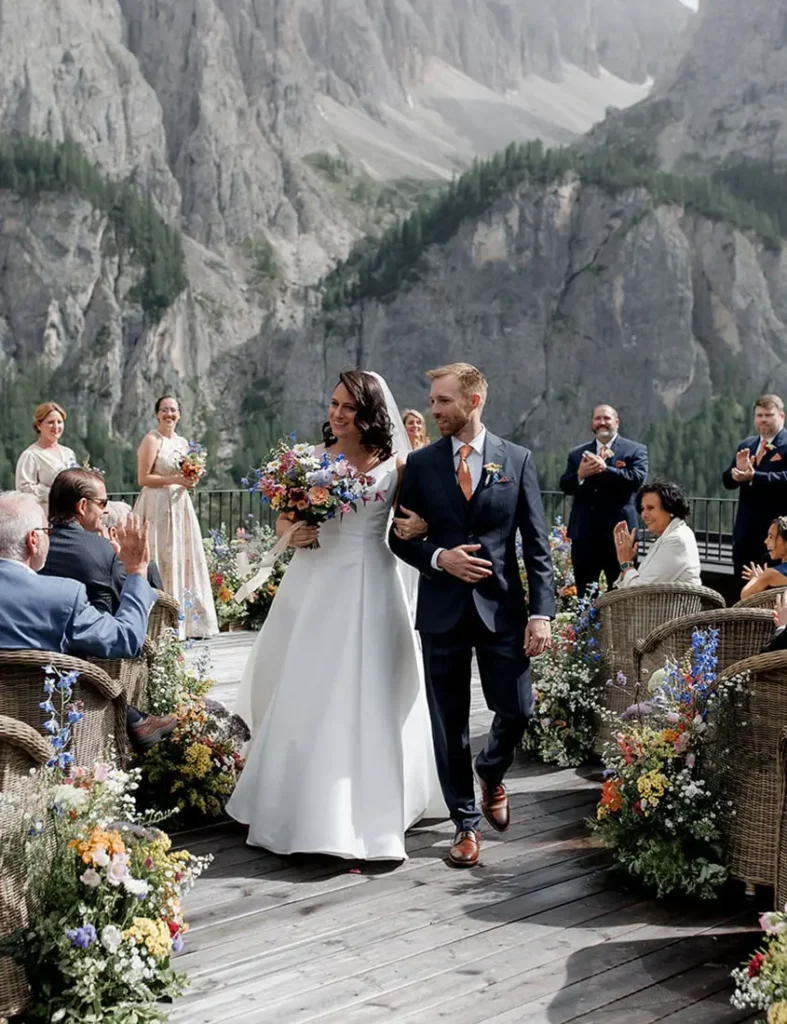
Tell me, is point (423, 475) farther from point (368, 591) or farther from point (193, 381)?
point (193, 381)

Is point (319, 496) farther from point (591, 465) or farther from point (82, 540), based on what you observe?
point (591, 465)

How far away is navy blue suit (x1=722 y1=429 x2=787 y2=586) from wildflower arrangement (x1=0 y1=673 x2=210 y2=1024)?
19.3 ft

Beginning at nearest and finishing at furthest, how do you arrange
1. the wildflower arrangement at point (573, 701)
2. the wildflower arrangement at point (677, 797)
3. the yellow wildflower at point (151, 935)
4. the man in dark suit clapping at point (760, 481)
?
1. the yellow wildflower at point (151, 935)
2. the wildflower arrangement at point (677, 797)
3. the wildflower arrangement at point (573, 701)
4. the man in dark suit clapping at point (760, 481)

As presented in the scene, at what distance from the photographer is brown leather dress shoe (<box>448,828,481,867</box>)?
423cm

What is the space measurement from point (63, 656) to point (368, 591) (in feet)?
4.66

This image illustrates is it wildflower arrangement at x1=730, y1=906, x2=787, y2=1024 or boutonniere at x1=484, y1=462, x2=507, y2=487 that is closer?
wildflower arrangement at x1=730, y1=906, x2=787, y2=1024

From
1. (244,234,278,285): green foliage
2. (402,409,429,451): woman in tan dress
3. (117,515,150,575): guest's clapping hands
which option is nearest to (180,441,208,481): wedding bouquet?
(402,409,429,451): woman in tan dress

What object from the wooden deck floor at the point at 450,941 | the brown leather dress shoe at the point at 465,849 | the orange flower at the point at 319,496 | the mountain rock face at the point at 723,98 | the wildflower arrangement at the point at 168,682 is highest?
the mountain rock face at the point at 723,98

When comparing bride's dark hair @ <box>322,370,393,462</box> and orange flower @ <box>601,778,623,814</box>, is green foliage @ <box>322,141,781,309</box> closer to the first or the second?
bride's dark hair @ <box>322,370,393,462</box>

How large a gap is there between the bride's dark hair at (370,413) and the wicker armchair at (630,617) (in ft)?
5.23

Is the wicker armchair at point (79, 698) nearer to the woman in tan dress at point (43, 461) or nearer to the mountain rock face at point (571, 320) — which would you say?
the woman in tan dress at point (43, 461)

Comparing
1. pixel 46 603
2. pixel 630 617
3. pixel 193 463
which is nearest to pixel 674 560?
pixel 630 617

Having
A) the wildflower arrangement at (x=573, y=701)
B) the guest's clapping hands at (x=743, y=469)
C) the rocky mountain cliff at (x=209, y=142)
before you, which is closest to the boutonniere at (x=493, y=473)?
the wildflower arrangement at (x=573, y=701)

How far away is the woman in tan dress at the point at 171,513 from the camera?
30.0 ft
